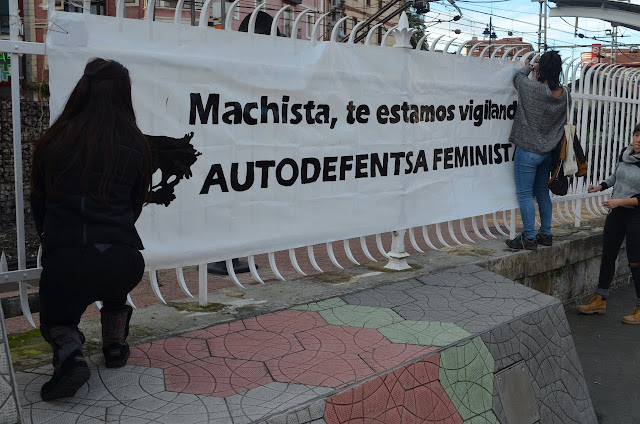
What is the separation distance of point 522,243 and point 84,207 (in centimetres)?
446

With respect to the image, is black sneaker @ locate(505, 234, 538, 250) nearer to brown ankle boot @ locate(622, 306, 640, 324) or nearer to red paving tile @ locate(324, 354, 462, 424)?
brown ankle boot @ locate(622, 306, 640, 324)

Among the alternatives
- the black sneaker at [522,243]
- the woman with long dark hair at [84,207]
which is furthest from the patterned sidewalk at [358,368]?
the black sneaker at [522,243]

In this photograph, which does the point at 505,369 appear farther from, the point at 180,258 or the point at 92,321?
the point at 92,321

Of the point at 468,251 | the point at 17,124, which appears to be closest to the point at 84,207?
the point at 17,124

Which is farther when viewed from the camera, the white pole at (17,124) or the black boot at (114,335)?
the white pole at (17,124)

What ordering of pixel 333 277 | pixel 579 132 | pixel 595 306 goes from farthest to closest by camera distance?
pixel 579 132, pixel 595 306, pixel 333 277

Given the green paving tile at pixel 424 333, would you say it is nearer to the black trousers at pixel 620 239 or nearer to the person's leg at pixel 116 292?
the person's leg at pixel 116 292

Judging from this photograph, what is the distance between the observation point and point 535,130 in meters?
6.21

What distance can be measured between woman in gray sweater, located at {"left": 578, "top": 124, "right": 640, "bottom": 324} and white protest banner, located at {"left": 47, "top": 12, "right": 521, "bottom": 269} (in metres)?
1.38

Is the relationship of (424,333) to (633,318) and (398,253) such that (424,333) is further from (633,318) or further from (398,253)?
(633,318)

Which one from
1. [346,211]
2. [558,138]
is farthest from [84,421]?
[558,138]

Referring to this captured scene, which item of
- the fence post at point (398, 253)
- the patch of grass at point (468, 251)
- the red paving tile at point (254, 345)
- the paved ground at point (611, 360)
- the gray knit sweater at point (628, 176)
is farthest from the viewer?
the gray knit sweater at point (628, 176)

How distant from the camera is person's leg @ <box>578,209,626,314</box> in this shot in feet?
21.8

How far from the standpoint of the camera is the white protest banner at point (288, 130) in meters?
3.78
